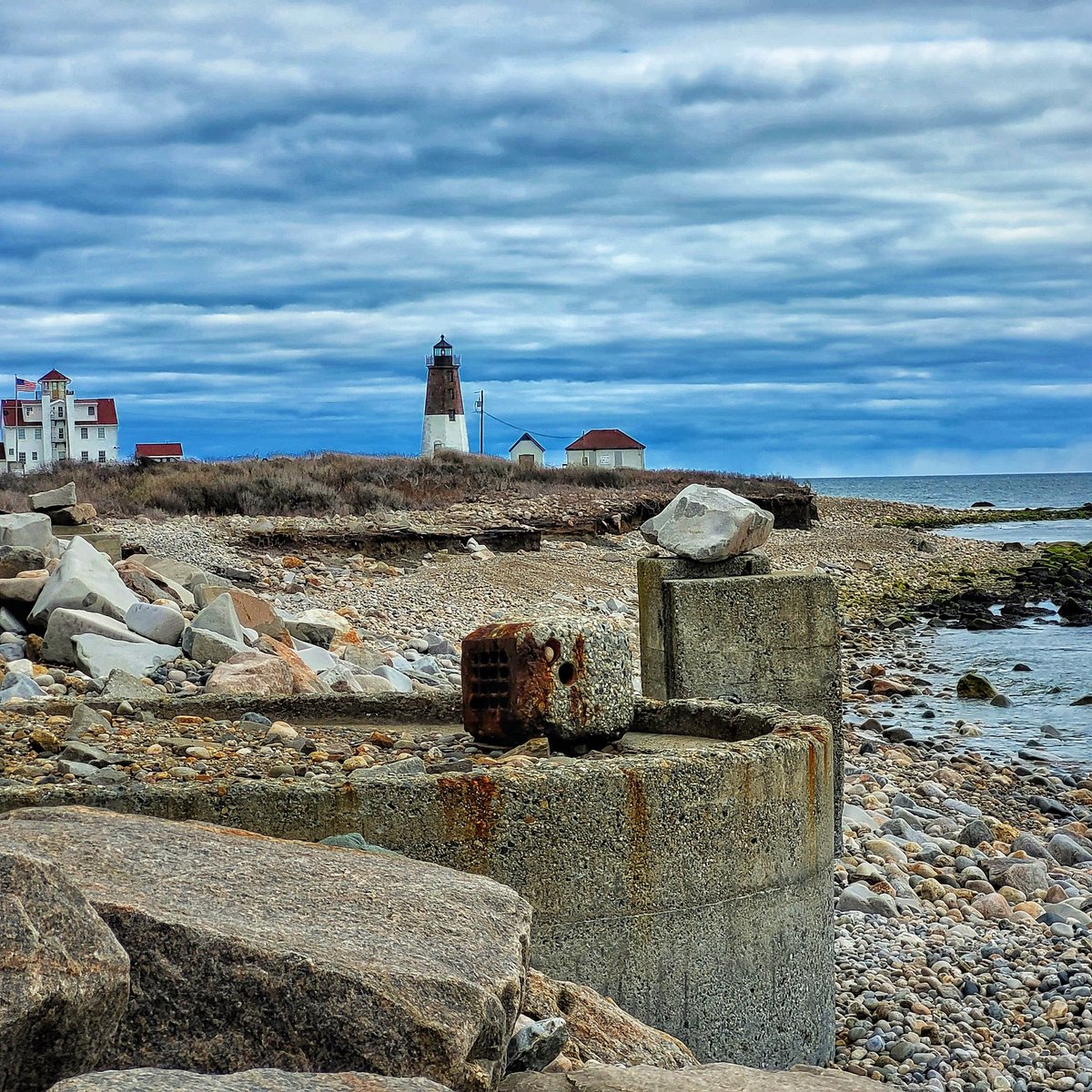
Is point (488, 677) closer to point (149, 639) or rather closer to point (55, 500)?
point (149, 639)

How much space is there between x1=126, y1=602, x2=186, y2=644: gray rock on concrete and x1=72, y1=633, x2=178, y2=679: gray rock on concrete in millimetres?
345

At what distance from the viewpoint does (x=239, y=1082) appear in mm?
2559

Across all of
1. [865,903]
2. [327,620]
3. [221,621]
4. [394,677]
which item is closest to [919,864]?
[865,903]

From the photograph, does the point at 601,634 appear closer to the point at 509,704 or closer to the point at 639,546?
the point at 509,704

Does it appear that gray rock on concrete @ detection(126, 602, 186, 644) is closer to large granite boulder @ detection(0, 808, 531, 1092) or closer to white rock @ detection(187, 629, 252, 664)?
white rock @ detection(187, 629, 252, 664)

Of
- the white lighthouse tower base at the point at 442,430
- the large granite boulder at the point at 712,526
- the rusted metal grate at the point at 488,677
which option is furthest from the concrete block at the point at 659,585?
the white lighthouse tower base at the point at 442,430

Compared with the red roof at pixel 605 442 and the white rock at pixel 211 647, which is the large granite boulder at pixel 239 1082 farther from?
the red roof at pixel 605 442

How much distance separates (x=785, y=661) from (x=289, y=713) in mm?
2960

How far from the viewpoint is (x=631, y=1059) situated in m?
4.08

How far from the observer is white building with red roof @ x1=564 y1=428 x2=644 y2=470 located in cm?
7300

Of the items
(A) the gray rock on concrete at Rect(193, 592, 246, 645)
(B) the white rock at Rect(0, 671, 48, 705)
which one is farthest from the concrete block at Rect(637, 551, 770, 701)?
(B) the white rock at Rect(0, 671, 48, 705)

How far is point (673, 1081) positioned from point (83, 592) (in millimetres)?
8040

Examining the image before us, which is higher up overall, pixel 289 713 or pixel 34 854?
pixel 34 854

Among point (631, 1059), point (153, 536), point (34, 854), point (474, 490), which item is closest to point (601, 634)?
point (631, 1059)
